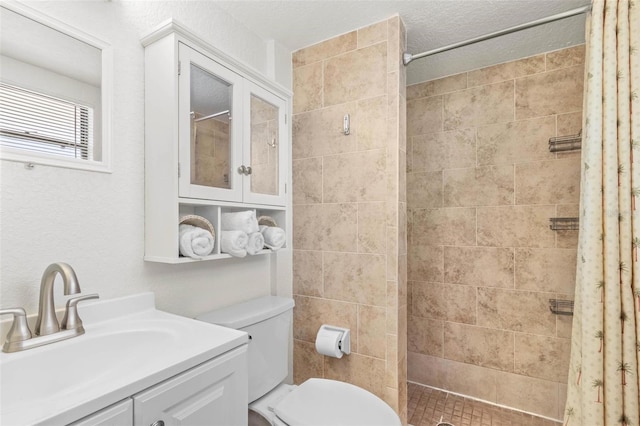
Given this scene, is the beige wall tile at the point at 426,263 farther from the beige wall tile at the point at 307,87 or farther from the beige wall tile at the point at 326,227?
the beige wall tile at the point at 307,87

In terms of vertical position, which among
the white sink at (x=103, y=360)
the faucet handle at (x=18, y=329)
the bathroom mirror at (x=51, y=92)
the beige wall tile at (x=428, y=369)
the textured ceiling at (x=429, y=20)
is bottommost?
the beige wall tile at (x=428, y=369)

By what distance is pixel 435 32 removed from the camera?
1.78 metres

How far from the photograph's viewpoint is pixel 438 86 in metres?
2.34

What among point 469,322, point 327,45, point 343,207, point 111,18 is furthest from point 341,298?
point 111,18

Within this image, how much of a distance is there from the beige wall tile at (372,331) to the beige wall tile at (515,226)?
0.98 m

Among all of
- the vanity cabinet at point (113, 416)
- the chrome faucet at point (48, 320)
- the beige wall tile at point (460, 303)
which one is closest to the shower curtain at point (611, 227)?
the beige wall tile at point (460, 303)

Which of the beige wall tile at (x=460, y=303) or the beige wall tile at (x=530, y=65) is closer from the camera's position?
the beige wall tile at (x=530, y=65)

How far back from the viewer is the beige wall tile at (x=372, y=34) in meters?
1.68

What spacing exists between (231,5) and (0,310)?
5.00 ft

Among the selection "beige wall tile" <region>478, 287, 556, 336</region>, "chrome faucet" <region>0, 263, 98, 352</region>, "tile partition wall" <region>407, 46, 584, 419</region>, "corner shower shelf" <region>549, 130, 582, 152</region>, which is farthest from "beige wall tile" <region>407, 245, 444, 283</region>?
"chrome faucet" <region>0, 263, 98, 352</region>

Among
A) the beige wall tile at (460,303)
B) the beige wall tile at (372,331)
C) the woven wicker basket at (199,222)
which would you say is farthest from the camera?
the beige wall tile at (460,303)

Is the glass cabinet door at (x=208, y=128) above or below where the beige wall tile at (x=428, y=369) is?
above

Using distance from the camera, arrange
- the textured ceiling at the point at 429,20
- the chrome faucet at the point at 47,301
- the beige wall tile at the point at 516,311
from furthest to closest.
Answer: the beige wall tile at the point at 516,311
the textured ceiling at the point at 429,20
the chrome faucet at the point at 47,301

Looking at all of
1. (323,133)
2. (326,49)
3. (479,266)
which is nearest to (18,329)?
(323,133)
